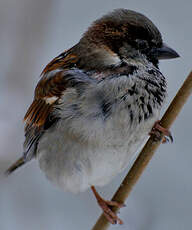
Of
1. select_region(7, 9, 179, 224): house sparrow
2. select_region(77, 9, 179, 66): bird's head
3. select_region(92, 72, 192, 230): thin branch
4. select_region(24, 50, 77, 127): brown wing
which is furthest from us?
select_region(24, 50, 77, 127): brown wing

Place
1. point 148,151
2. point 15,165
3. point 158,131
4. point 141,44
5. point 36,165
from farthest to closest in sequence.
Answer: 1. point 36,165
2. point 15,165
3. point 141,44
4. point 158,131
5. point 148,151

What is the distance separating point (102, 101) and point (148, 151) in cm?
40

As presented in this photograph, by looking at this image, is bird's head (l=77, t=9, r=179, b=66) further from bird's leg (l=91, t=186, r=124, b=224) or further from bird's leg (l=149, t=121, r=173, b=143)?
bird's leg (l=91, t=186, r=124, b=224)

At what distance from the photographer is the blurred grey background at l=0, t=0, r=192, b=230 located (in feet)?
10.9

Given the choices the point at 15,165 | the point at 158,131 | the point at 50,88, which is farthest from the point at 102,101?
the point at 15,165

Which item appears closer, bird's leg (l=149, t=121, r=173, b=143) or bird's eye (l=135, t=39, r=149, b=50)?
bird's leg (l=149, t=121, r=173, b=143)

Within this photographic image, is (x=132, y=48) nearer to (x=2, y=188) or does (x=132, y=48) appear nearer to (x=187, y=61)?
(x=2, y=188)

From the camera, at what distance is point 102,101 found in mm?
2578

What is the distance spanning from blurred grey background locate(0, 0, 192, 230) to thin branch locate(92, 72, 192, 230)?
0.79 m

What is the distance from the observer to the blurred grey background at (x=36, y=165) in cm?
332

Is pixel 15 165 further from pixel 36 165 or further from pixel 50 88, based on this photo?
pixel 50 88

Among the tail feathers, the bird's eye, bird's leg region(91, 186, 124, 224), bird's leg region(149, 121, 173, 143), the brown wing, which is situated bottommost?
the tail feathers

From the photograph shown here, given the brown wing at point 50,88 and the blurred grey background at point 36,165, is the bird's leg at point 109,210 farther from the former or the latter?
the brown wing at point 50,88

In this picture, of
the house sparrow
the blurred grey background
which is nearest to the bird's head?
the house sparrow
